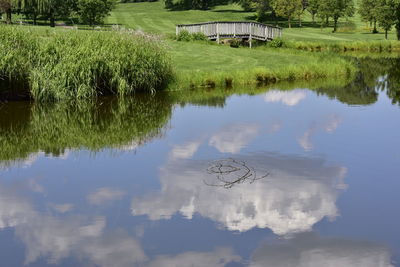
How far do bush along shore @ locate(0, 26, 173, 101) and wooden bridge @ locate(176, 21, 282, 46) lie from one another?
20.7 m

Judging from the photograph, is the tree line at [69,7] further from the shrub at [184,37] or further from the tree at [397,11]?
the tree at [397,11]

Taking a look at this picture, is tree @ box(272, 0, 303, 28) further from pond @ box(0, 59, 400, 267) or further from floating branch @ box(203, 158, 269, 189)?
floating branch @ box(203, 158, 269, 189)

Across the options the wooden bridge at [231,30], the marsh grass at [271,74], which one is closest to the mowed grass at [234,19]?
the wooden bridge at [231,30]

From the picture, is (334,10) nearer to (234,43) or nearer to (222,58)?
(234,43)

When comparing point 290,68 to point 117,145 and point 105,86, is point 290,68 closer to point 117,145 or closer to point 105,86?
point 105,86

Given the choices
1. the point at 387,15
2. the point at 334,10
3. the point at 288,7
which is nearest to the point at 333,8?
the point at 334,10

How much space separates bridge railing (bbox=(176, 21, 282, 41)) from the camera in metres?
48.7

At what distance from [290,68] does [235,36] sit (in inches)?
695

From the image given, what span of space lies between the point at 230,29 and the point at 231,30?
15 centimetres

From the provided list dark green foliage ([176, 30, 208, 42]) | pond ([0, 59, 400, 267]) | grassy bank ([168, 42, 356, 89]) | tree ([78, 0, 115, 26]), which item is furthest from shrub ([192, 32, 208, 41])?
pond ([0, 59, 400, 267])

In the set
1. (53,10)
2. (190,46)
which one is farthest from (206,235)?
(53,10)

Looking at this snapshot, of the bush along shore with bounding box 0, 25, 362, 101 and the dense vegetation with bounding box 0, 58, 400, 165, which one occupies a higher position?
the bush along shore with bounding box 0, 25, 362, 101

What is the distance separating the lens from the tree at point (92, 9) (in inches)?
2419

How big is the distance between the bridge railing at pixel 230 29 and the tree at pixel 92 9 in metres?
17.0
